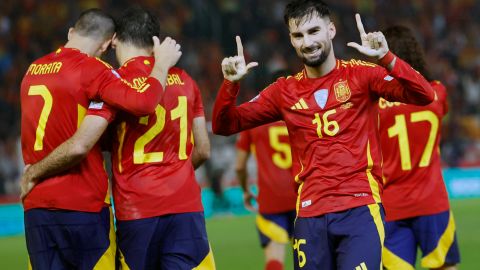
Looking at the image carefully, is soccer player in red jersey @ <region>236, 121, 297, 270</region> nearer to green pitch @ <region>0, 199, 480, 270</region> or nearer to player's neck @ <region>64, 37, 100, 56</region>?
green pitch @ <region>0, 199, 480, 270</region>

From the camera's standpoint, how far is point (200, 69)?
70.0ft

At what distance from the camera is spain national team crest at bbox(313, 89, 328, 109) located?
211 inches

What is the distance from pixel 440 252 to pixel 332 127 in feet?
6.34

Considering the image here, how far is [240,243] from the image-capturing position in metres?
13.0

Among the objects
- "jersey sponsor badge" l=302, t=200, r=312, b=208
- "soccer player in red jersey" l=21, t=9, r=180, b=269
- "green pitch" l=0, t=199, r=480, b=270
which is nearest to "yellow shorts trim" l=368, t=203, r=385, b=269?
"jersey sponsor badge" l=302, t=200, r=312, b=208

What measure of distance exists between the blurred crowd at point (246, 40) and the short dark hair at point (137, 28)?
38.7ft

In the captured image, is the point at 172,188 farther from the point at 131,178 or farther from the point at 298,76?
the point at 298,76

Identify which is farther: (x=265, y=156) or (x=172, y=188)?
(x=265, y=156)

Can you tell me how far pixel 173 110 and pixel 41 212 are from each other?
1028 mm

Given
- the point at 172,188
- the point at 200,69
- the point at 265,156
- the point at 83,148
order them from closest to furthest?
the point at 83,148
the point at 172,188
the point at 265,156
the point at 200,69

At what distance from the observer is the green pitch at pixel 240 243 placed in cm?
1094

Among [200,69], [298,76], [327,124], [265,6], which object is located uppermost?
[265,6]

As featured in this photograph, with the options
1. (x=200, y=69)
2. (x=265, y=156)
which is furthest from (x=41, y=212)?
(x=200, y=69)

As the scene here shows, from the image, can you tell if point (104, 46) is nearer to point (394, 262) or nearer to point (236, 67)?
point (236, 67)
